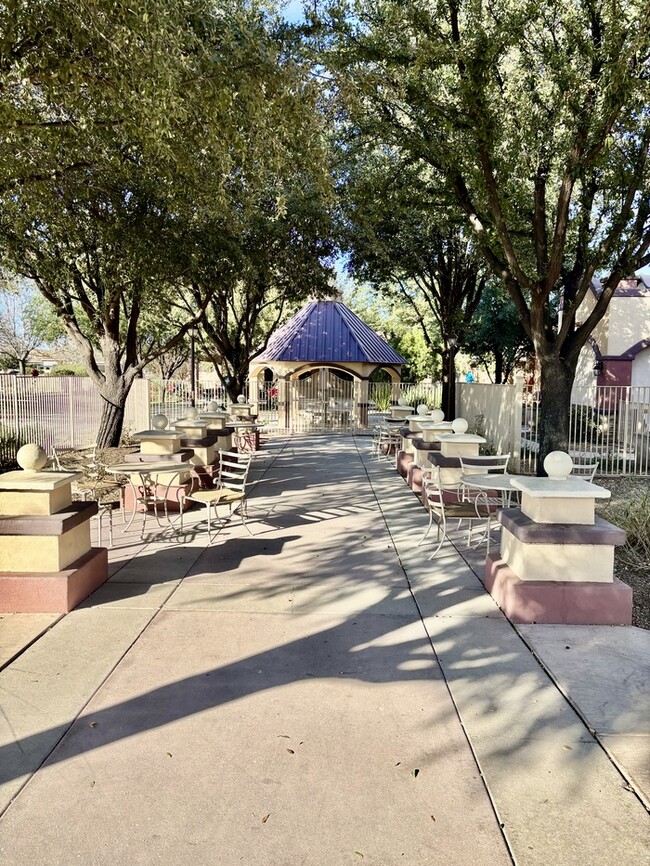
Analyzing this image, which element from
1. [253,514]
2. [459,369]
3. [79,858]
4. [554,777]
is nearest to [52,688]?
[79,858]

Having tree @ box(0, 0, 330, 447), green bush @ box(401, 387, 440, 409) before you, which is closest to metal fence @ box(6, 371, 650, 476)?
green bush @ box(401, 387, 440, 409)

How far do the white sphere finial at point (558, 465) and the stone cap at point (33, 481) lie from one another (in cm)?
434

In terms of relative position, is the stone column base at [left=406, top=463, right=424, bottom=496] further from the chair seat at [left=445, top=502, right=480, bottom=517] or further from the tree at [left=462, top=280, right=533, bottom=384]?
the tree at [left=462, top=280, right=533, bottom=384]

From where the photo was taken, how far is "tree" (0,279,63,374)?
113ft

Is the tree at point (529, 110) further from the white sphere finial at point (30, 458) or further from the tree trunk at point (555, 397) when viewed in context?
the white sphere finial at point (30, 458)

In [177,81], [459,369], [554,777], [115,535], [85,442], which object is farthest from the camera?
[459,369]

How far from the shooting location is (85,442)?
17672 millimetres

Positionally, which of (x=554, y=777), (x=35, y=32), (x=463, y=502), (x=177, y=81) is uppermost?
(x=35, y=32)

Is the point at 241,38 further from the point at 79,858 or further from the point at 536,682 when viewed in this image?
the point at 79,858

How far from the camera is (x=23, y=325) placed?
121 feet

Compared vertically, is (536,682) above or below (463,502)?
below

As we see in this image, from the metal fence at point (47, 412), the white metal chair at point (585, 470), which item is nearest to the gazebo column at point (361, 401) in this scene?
the metal fence at point (47, 412)

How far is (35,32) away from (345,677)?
6.49 m

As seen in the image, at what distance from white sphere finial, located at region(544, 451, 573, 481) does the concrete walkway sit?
1.30 metres
